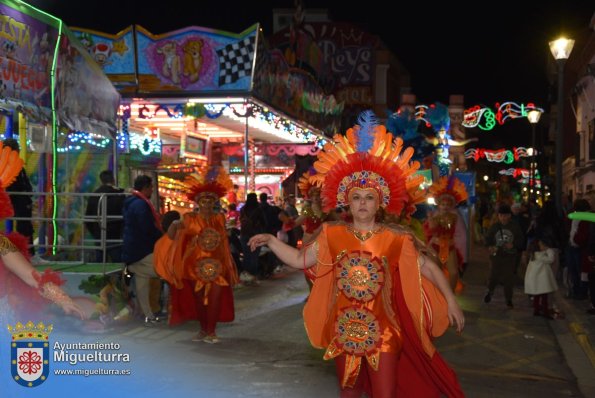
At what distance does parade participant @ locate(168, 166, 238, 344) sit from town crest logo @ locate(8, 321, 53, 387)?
3.61 meters

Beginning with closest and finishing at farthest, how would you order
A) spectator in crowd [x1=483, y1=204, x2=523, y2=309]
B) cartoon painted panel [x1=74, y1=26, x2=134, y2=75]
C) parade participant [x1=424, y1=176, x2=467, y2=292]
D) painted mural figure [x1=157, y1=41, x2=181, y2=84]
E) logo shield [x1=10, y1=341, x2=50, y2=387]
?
logo shield [x1=10, y1=341, x2=50, y2=387] → parade participant [x1=424, y1=176, x2=467, y2=292] → spectator in crowd [x1=483, y1=204, x2=523, y2=309] → painted mural figure [x1=157, y1=41, x2=181, y2=84] → cartoon painted panel [x1=74, y1=26, x2=134, y2=75]

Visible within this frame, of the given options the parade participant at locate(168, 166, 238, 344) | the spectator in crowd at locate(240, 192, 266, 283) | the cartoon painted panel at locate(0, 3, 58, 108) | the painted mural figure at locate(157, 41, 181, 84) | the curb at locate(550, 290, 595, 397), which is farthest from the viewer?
the painted mural figure at locate(157, 41, 181, 84)

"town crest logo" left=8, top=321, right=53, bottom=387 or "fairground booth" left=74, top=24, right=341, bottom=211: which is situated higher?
"fairground booth" left=74, top=24, right=341, bottom=211

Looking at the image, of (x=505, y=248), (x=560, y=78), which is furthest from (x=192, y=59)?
(x=560, y=78)

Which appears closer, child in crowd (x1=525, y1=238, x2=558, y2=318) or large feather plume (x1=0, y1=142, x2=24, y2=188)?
large feather plume (x1=0, y1=142, x2=24, y2=188)

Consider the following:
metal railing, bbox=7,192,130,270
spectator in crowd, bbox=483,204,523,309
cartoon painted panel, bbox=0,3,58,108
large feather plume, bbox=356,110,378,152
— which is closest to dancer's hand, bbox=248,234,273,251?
large feather plume, bbox=356,110,378,152

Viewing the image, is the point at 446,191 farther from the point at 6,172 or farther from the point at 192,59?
the point at 6,172

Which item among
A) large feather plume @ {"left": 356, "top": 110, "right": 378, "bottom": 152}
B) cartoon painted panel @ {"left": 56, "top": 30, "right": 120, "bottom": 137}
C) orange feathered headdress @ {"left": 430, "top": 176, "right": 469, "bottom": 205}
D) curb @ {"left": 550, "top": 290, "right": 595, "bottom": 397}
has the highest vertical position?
cartoon painted panel @ {"left": 56, "top": 30, "right": 120, "bottom": 137}

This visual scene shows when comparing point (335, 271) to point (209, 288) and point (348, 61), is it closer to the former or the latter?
point (209, 288)

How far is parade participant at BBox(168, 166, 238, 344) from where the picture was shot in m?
8.65

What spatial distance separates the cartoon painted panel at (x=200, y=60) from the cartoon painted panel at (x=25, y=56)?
15.3 ft

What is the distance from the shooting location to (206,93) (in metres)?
14.4

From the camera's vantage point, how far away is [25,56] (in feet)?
30.3

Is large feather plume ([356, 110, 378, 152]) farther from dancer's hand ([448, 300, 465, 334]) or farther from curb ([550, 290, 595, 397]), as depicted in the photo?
curb ([550, 290, 595, 397])
